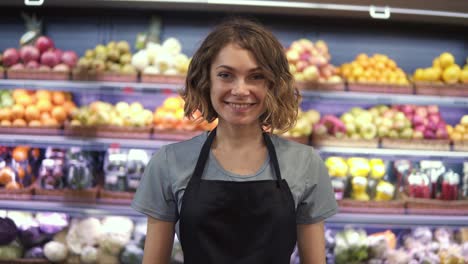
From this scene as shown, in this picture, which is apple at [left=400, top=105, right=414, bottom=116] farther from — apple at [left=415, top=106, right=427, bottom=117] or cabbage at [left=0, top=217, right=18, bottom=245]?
cabbage at [left=0, top=217, right=18, bottom=245]

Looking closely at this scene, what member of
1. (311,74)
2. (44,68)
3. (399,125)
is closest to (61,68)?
(44,68)

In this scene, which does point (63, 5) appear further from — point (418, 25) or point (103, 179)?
point (418, 25)

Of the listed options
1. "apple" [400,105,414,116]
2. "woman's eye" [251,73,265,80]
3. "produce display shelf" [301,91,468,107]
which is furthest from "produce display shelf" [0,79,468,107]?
"woman's eye" [251,73,265,80]

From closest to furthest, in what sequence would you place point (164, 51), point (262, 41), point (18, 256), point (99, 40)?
point (262, 41) < point (18, 256) < point (164, 51) < point (99, 40)

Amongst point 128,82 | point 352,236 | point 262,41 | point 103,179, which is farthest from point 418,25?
point 262,41

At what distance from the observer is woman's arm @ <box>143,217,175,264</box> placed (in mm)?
1557

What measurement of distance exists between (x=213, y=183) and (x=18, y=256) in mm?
2639

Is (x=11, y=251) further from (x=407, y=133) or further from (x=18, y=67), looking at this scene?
(x=407, y=133)

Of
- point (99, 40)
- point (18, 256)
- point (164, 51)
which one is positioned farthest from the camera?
point (99, 40)

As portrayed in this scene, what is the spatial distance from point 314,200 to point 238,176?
0.78 ft

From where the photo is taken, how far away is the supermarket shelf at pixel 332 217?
3664 mm

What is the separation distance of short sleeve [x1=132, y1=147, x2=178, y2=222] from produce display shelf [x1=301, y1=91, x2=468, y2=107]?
2.30 m

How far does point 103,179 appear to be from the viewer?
12.6 ft

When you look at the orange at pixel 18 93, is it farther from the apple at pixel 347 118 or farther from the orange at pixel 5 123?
the apple at pixel 347 118
